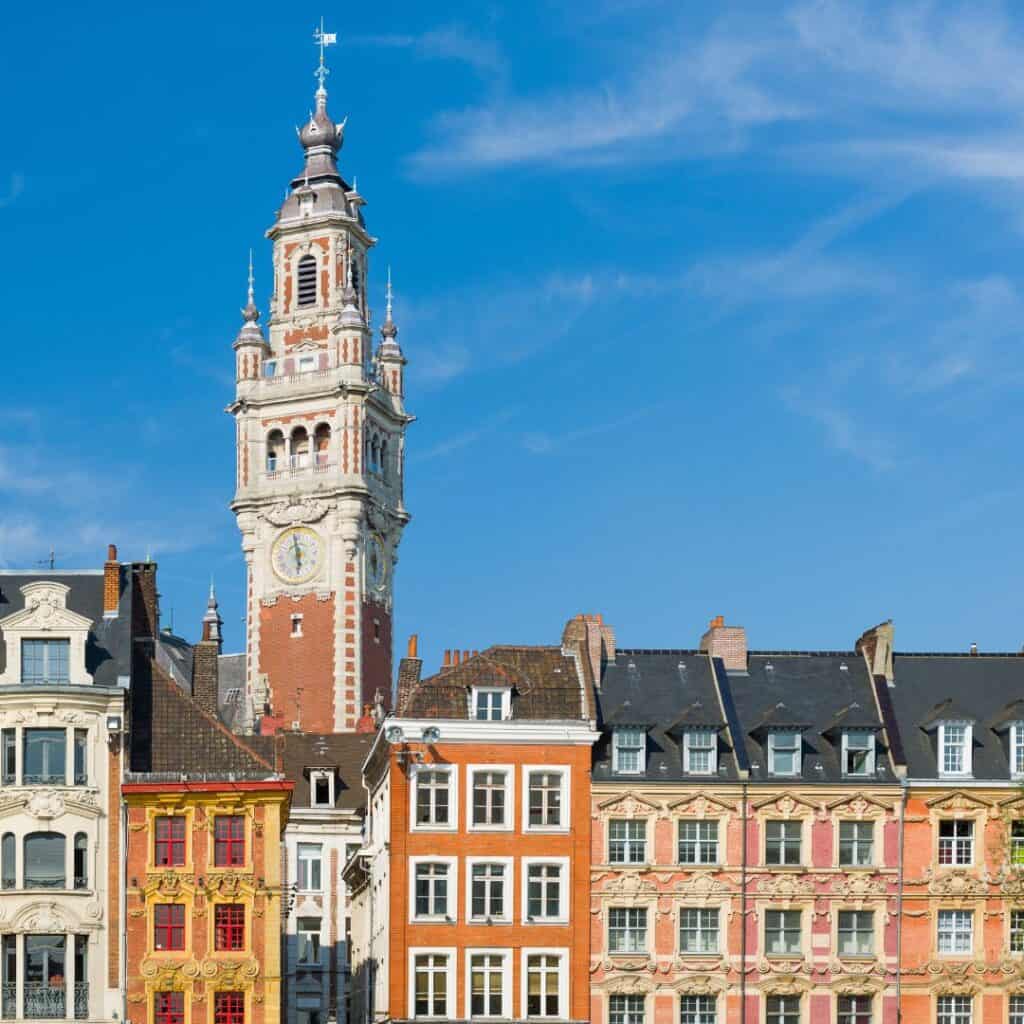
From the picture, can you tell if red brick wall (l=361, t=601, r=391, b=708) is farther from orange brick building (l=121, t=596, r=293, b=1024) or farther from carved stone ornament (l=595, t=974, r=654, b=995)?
carved stone ornament (l=595, t=974, r=654, b=995)

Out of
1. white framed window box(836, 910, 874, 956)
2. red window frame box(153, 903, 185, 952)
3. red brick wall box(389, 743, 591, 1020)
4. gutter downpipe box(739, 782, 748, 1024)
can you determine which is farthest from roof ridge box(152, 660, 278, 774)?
white framed window box(836, 910, 874, 956)

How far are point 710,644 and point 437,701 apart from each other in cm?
1112

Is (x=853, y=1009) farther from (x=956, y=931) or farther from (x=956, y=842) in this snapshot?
(x=956, y=842)

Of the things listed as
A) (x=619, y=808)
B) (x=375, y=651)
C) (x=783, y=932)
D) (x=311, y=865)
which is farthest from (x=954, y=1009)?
(x=375, y=651)

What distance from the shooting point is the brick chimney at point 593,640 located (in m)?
89.2

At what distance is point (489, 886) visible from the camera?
277 feet

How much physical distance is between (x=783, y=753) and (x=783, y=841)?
2950 millimetres

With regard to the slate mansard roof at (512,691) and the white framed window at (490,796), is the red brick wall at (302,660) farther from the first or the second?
the white framed window at (490,796)

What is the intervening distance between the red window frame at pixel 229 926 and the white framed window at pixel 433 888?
538cm

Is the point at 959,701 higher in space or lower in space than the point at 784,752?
higher

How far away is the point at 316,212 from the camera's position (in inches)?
6181

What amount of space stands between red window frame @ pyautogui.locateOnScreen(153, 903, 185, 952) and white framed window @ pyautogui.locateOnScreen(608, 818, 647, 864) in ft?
45.0

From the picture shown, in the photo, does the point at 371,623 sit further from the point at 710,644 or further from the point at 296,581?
the point at 710,644

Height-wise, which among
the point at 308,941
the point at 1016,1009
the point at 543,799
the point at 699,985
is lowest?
the point at 1016,1009
